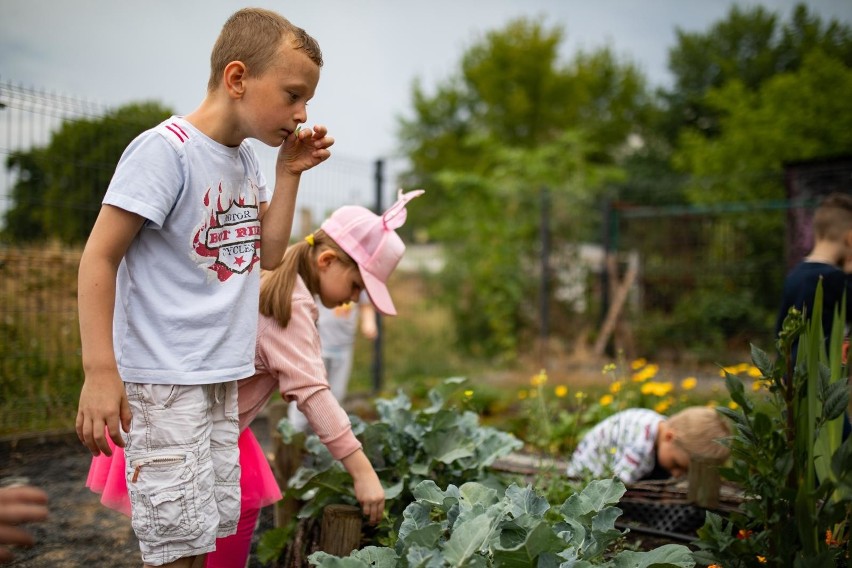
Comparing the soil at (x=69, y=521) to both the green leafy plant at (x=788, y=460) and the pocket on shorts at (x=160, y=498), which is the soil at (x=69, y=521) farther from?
the green leafy plant at (x=788, y=460)

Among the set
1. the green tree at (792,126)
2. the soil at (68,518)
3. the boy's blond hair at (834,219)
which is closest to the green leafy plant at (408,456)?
the soil at (68,518)

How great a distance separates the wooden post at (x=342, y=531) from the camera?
6.66 feet

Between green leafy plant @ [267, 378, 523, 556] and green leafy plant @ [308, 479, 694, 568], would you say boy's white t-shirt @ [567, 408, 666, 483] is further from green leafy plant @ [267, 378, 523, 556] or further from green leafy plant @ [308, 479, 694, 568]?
green leafy plant @ [308, 479, 694, 568]

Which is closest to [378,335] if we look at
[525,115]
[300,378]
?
[300,378]

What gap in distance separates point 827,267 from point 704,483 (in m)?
1.32

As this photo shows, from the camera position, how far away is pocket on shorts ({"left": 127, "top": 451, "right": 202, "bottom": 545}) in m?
1.58

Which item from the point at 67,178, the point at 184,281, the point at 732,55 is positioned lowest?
the point at 184,281

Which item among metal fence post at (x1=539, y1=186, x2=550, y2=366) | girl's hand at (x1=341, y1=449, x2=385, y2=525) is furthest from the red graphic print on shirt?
metal fence post at (x1=539, y1=186, x2=550, y2=366)

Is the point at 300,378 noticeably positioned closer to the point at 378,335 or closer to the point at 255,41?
the point at 255,41

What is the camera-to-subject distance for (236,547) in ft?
6.87

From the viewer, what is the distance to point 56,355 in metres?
4.48

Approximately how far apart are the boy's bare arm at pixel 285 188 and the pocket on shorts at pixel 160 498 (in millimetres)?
608

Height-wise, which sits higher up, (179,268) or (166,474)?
(179,268)

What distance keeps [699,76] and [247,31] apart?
102 feet
